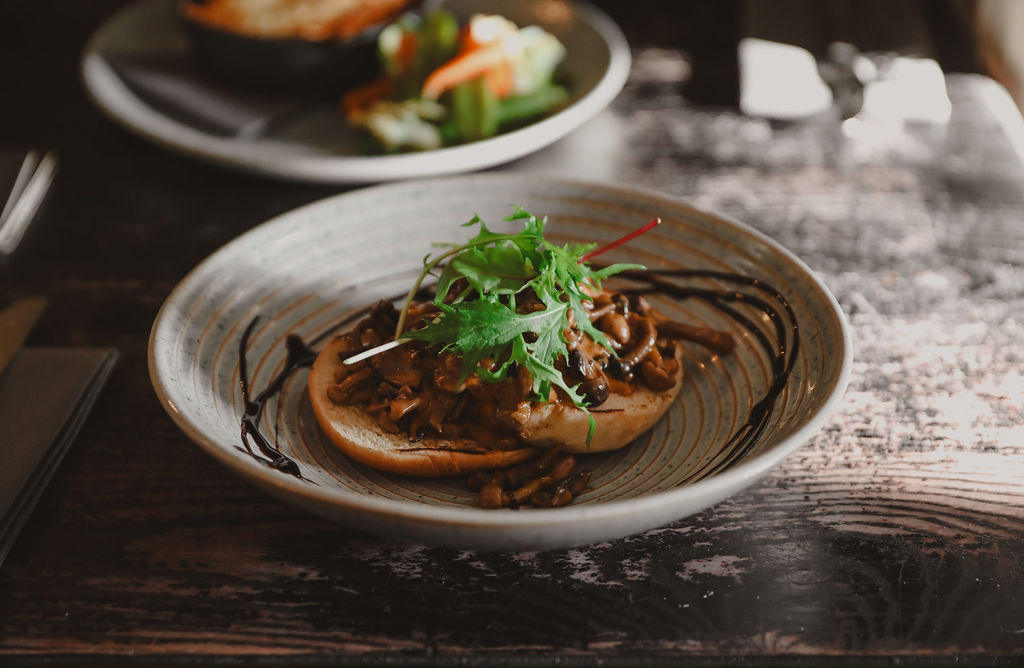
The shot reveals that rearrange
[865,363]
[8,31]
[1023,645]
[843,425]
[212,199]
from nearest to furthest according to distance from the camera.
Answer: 1. [1023,645]
2. [843,425]
3. [865,363]
4. [212,199]
5. [8,31]

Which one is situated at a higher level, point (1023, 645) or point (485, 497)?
point (1023, 645)

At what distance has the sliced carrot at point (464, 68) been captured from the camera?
3420mm

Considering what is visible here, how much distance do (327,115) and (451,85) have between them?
57 centimetres

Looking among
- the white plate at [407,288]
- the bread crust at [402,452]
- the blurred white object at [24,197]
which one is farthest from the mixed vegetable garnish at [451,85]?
the bread crust at [402,452]

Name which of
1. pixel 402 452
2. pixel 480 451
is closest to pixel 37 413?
pixel 402 452

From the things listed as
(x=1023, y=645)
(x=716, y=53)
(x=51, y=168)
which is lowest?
(x=51, y=168)

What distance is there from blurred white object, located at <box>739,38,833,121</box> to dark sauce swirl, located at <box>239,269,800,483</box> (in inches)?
65.1

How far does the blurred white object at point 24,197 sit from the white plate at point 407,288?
129 centimetres

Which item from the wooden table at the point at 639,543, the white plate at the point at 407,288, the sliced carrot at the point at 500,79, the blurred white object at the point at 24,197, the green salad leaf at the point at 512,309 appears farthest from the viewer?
the sliced carrot at the point at 500,79

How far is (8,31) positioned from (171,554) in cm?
401

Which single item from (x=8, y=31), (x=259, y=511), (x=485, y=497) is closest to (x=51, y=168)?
(x=8, y=31)

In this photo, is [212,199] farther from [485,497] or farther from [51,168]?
[485,497]

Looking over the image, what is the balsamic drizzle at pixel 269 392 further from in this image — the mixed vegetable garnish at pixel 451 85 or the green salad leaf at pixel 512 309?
the mixed vegetable garnish at pixel 451 85

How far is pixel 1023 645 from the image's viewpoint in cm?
156
